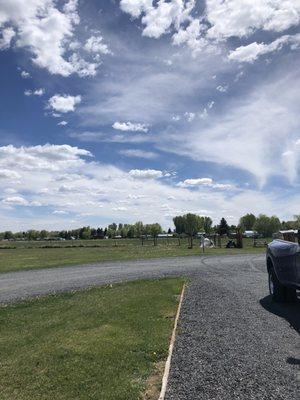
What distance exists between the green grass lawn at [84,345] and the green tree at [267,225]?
4771 inches

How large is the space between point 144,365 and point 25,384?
1.61 meters

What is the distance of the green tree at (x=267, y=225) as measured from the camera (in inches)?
5143

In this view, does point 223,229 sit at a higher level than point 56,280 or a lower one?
higher

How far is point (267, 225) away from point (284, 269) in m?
127

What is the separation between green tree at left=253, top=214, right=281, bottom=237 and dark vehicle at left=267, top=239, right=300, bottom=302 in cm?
12016

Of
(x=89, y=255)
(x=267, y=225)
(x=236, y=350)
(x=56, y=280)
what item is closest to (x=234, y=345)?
(x=236, y=350)

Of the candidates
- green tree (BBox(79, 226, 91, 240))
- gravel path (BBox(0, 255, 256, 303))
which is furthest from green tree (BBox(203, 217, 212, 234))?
gravel path (BBox(0, 255, 256, 303))

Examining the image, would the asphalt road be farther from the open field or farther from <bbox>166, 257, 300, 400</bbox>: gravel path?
the open field

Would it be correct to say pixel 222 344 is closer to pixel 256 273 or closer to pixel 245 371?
pixel 245 371

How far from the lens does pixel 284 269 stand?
35.2ft

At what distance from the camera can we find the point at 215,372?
605 centimetres

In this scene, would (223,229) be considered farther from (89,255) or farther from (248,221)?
(248,221)

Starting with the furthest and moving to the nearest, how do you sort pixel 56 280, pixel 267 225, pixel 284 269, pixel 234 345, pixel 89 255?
pixel 267 225, pixel 89 255, pixel 56 280, pixel 284 269, pixel 234 345

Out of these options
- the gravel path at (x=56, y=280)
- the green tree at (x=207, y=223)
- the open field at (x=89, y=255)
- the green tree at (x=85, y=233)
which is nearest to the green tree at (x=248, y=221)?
the green tree at (x=207, y=223)
